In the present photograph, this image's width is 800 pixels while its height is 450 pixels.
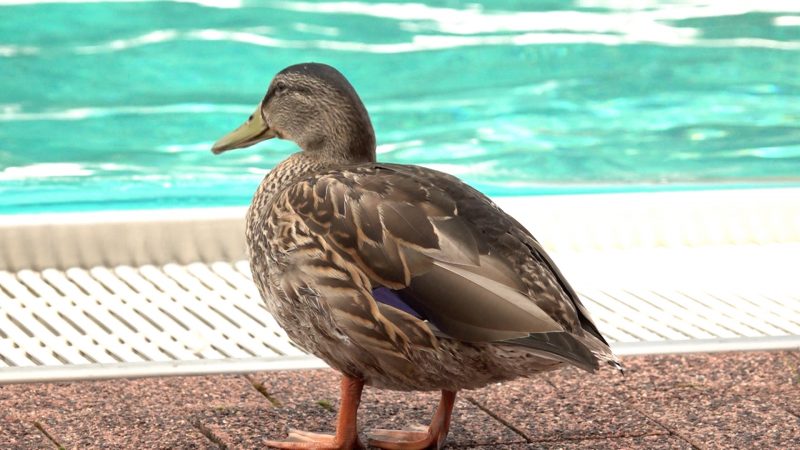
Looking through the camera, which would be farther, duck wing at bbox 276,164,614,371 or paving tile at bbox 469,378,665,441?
paving tile at bbox 469,378,665,441

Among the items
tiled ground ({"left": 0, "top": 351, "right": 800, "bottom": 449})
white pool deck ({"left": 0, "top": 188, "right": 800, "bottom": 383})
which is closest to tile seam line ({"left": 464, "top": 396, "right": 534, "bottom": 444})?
tiled ground ({"left": 0, "top": 351, "right": 800, "bottom": 449})

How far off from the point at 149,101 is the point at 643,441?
5.55m

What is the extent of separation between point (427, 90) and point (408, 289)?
569 centimetres

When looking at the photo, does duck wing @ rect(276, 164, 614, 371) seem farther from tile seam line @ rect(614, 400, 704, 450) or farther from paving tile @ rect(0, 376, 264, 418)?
paving tile @ rect(0, 376, 264, 418)

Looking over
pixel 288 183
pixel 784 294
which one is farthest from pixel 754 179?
pixel 288 183

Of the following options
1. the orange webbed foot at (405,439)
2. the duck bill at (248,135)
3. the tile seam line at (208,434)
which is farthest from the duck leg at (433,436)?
the duck bill at (248,135)

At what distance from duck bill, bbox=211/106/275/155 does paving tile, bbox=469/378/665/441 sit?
85 centimetres

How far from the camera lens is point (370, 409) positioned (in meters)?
3.23

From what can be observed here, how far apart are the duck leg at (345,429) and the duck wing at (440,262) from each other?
0.67ft

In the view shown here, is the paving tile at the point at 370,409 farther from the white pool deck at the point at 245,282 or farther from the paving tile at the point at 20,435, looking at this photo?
the paving tile at the point at 20,435

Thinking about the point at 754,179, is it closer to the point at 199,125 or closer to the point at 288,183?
the point at 199,125

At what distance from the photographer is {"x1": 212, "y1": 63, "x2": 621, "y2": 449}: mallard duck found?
2.60 meters

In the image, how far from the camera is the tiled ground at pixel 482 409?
9.77 feet

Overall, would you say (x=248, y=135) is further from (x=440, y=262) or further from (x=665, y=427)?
(x=665, y=427)
